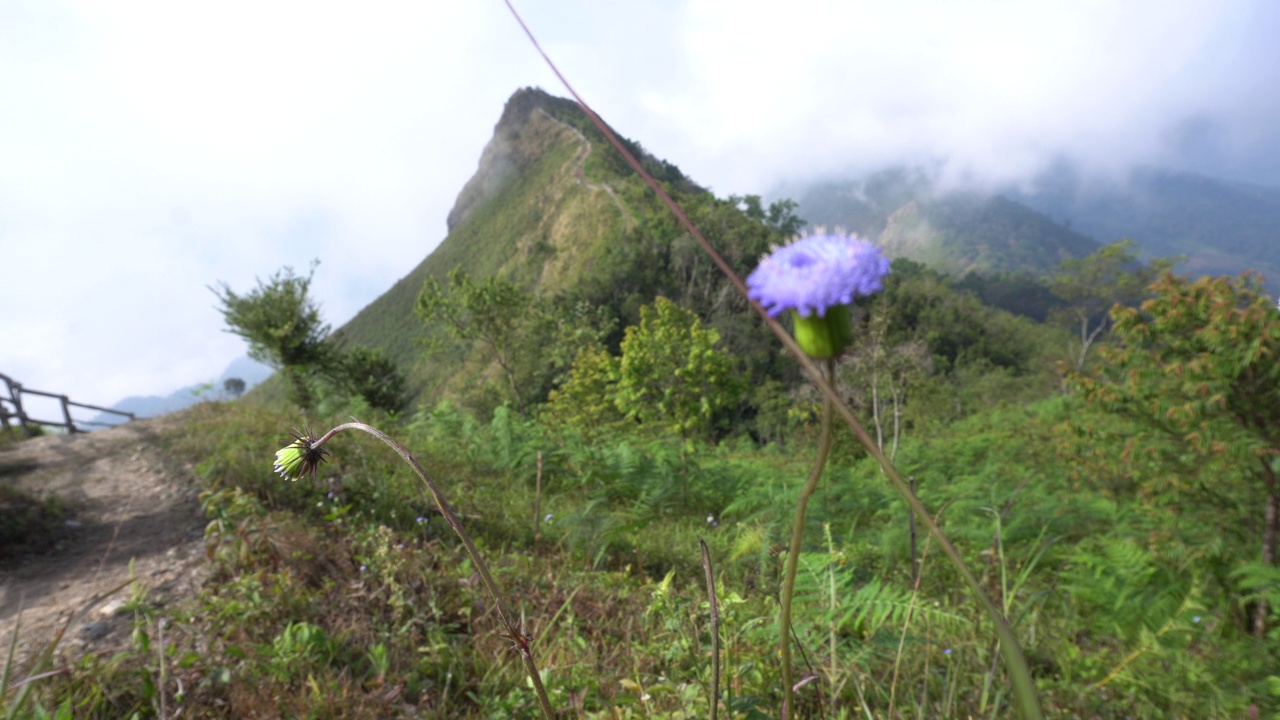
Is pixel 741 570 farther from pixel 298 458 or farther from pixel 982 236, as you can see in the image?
pixel 982 236

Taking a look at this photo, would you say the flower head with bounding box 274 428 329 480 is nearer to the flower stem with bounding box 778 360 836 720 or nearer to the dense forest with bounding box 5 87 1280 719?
the dense forest with bounding box 5 87 1280 719

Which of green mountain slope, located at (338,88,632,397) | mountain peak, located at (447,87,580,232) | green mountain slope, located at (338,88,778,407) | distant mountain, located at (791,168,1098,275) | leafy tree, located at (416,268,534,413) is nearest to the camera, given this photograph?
leafy tree, located at (416,268,534,413)

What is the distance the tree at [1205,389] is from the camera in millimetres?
3250

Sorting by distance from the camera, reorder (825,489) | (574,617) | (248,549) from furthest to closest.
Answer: (825,489), (248,549), (574,617)

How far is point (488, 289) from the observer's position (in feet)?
58.7

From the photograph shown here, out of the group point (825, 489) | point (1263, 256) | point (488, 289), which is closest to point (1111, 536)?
point (825, 489)

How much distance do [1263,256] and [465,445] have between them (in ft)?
768

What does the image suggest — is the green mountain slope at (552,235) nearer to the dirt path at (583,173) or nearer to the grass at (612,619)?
the dirt path at (583,173)

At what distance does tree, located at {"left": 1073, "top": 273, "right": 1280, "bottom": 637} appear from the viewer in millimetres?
3250

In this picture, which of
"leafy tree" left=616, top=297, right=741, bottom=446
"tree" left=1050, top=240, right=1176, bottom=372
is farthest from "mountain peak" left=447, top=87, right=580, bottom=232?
"leafy tree" left=616, top=297, right=741, bottom=446

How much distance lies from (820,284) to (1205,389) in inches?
170

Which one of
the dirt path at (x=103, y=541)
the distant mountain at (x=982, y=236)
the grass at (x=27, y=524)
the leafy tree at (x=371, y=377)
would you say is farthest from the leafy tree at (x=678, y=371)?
the distant mountain at (x=982, y=236)

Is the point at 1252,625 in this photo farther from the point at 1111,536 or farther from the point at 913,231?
the point at 913,231

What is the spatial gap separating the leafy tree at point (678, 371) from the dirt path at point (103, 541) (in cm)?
674
